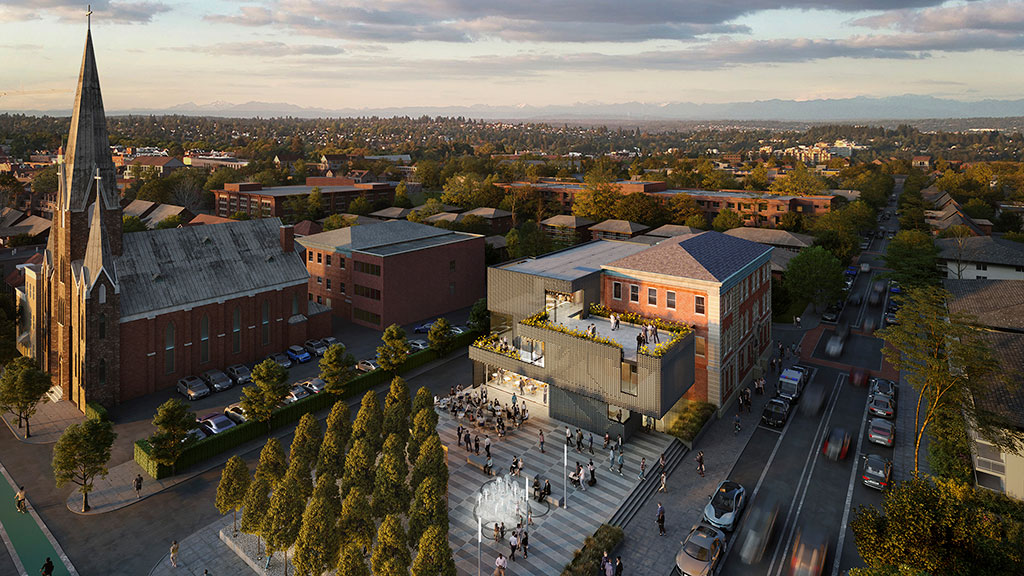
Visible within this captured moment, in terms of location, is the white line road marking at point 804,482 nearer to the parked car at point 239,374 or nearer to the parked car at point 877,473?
the parked car at point 877,473

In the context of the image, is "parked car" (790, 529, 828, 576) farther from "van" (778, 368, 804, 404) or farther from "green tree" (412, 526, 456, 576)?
"green tree" (412, 526, 456, 576)

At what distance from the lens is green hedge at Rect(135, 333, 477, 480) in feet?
120

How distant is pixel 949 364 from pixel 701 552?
21284mm

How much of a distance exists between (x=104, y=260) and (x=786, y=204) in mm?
108481

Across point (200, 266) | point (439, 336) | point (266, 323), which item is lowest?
point (439, 336)

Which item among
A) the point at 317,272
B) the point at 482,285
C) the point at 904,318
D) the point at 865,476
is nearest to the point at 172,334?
the point at 317,272

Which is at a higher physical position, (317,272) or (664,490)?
(317,272)

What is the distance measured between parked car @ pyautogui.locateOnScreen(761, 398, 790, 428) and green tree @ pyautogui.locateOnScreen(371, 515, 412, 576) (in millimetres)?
30275

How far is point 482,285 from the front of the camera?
76500 millimetres

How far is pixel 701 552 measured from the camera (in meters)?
27.3

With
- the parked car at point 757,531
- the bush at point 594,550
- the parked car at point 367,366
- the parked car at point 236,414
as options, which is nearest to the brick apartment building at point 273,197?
the parked car at point 367,366

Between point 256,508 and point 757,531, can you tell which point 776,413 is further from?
point 256,508

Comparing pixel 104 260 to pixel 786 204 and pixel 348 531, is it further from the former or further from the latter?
pixel 786 204

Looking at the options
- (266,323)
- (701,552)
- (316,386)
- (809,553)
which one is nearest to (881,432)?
(809,553)
